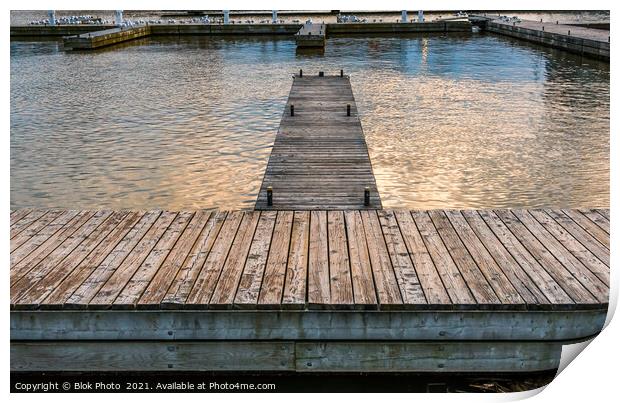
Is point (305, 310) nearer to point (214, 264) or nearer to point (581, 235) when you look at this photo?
point (214, 264)

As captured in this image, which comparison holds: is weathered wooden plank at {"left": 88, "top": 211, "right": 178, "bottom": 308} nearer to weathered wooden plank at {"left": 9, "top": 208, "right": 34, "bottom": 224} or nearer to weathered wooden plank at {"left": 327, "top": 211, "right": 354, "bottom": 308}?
weathered wooden plank at {"left": 9, "top": 208, "right": 34, "bottom": 224}

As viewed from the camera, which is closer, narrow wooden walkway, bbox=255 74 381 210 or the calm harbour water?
narrow wooden walkway, bbox=255 74 381 210

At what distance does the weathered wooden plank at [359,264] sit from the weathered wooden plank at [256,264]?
87 cm

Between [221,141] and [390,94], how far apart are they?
333 inches

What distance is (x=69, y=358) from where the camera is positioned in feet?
19.9

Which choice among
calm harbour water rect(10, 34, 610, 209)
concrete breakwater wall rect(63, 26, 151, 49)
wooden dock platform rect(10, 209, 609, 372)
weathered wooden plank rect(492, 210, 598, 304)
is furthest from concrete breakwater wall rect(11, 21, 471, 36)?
wooden dock platform rect(10, 209, 609, 372)

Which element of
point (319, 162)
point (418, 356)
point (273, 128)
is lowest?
point (418, 356)

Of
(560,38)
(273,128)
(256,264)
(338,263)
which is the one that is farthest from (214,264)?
(560,38)

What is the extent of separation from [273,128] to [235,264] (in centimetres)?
1152

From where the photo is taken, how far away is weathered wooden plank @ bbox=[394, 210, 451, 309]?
19.2 ft

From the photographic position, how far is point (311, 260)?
667 centimetres

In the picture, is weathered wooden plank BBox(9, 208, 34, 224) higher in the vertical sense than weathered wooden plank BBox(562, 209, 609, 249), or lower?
higher

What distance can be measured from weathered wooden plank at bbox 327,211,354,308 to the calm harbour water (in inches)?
172

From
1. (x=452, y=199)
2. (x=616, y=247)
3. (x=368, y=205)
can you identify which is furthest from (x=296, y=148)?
(x=616, y=247)
